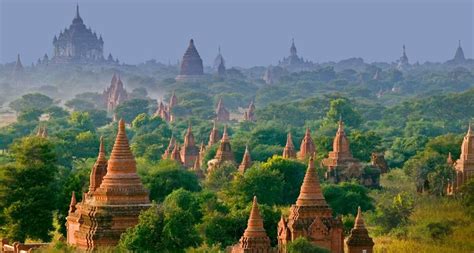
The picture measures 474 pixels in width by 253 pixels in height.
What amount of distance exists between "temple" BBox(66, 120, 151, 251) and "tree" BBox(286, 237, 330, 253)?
13.2 feet

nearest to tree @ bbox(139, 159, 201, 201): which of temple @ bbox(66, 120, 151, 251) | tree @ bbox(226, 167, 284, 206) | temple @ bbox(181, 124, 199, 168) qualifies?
tree @ bbox(226, 167, 284, 206)

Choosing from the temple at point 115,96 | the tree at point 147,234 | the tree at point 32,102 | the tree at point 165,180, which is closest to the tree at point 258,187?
the tree at point 165,180

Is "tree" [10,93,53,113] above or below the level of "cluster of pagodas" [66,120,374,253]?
above

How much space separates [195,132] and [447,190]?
55.6 meters

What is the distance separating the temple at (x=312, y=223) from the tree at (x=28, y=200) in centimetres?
943

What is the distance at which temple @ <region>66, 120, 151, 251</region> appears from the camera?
4881 centimetres

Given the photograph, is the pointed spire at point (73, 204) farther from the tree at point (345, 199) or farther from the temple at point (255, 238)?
the tree at point (345, 199)

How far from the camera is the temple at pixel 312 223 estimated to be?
2004 inches

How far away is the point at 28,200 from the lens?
57531 millimetres

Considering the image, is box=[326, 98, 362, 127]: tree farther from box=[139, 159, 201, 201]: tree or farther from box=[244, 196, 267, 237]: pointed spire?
box=[244, 196, 267, 237]: pointed spire

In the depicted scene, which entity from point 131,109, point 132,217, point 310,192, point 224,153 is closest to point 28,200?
point 132,217

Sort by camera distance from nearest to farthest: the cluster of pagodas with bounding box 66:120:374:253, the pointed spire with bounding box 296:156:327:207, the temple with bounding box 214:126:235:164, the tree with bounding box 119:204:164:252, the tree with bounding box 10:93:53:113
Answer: the tree with bounding box 119:204:164:252
the cluster of pagodas with bounding box 66:120:374:253
the pointed spire with bounding box 296:156:327:207
the temple with bounding box 214:126:235:164
the tree with bounding box 10:93:53:113

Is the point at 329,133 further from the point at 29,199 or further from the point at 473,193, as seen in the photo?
the point at 29,199

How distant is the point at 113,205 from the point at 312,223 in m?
5.76
